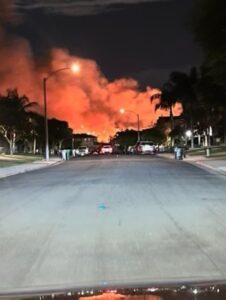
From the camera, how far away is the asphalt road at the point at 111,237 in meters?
8.58

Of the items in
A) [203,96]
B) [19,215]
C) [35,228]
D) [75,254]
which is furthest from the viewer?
[203,96]

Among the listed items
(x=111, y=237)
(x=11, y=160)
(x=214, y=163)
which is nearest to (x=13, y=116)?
Result: (x=11, y=160)

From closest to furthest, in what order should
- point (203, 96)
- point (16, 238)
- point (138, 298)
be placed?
point (138, 298)
point (16, 238)
point (203, 96)

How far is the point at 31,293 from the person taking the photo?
24.5 ft

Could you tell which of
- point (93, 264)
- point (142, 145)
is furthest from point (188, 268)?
point (142, 145)

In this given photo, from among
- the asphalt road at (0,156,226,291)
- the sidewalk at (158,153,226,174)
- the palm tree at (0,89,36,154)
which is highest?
the palm tree at (0,89,36,154)

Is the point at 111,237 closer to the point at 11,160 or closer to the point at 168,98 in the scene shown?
the point at 11,160

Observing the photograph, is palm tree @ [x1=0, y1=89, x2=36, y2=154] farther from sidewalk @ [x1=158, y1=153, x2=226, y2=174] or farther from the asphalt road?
the asphalt road

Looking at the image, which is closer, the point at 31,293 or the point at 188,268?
the point at 31,293

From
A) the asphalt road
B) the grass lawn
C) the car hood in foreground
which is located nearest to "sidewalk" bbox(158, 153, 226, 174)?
the grass lawn

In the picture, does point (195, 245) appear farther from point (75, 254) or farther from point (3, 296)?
point (3, 296)

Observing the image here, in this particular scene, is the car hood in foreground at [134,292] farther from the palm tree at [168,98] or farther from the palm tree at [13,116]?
the palm tree at [168,98]

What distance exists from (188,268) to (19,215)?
23.4ft

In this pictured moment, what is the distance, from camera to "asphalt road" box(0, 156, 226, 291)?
858 cm
